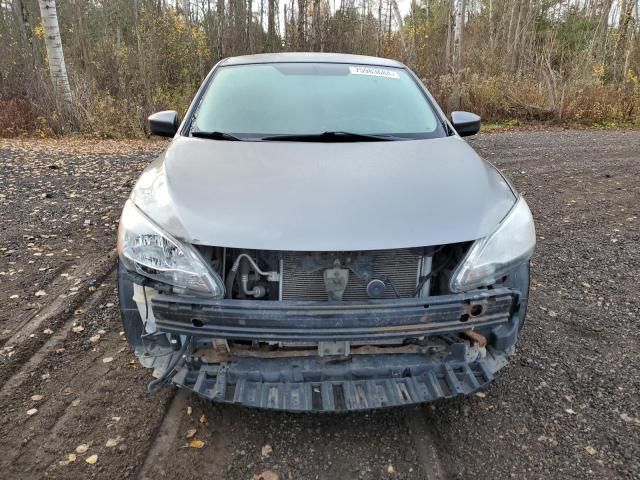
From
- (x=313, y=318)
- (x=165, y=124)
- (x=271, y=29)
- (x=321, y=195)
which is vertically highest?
(x=271, y=29)

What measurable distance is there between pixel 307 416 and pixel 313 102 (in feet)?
6.45

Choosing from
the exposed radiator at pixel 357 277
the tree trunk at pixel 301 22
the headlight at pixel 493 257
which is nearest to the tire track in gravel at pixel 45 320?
the exposed radiator at pixel 357 277

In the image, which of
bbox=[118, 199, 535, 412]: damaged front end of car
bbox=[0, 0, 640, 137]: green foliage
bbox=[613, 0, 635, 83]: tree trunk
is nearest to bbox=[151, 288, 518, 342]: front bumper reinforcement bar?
bbox=[118, 199, 535, 412]: damaged front end of car

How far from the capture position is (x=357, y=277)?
7.08 ft

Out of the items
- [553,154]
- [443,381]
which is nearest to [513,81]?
[553,154]

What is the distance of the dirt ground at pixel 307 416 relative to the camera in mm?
2113

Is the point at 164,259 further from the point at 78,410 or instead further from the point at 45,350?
the point at 45,350

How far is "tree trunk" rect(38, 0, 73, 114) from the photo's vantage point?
10.7 metres

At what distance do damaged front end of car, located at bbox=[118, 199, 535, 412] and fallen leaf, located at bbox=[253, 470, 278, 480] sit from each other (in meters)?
0.30

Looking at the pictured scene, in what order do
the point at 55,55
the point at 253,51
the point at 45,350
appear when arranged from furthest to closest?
the point at 253,51, the point at 55,55, the point at 45,350

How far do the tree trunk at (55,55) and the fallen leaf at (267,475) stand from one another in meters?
11.5

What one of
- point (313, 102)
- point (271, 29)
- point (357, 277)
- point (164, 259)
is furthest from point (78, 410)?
point (271, 29)

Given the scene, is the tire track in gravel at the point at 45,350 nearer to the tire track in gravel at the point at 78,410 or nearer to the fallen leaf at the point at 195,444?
the tire track in gravel at the point at 78,410

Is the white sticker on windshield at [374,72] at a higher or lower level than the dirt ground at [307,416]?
higher
